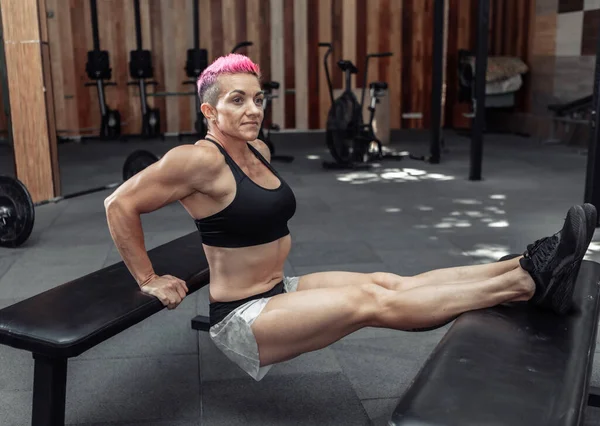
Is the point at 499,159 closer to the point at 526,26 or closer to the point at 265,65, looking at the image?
the point at 526,26

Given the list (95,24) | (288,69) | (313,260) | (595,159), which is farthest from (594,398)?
(288,69)

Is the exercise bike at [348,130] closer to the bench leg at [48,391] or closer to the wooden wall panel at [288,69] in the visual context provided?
the wooden wall panel at [288,69]

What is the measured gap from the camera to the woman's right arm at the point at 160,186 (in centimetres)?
172

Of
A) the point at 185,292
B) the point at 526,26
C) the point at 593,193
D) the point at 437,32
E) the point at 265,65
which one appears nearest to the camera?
the point at 185,292

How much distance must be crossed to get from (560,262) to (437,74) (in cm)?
521

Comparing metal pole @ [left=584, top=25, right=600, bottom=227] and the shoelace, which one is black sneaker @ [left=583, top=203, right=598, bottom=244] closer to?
the shoelace

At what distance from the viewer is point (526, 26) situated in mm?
8953

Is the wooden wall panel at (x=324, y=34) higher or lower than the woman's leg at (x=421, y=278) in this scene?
higher

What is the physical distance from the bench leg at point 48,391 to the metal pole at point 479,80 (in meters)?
4.57

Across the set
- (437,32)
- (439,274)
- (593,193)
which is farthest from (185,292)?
(437,32)

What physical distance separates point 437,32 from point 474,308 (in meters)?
5.21

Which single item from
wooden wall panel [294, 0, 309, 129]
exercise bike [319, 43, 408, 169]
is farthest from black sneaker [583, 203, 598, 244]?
wooden wall panel [294, 0, 309, 129]

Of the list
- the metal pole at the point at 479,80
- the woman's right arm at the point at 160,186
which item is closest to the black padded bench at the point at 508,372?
the woman's right arm at the point at 160,186

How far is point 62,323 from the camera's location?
162cm
